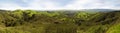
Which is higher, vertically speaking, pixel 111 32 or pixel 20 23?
pixel 111 32

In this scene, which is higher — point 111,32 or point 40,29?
point 111,32

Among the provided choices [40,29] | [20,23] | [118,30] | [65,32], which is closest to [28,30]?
[40,29]

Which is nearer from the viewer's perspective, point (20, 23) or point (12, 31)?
point (12, 31)

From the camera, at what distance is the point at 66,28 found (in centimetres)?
13738

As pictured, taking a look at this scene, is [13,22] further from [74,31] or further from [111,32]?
[111,32]

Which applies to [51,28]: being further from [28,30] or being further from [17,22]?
[17,22]

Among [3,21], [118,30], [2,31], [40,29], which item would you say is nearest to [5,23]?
[3,21]

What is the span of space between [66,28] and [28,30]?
19.2 metres

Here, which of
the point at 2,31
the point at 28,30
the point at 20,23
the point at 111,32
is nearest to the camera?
the point at 111,32

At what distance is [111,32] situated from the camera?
255 ft

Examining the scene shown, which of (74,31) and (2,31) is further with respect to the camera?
(74,31)

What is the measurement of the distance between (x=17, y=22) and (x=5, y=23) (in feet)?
27.8

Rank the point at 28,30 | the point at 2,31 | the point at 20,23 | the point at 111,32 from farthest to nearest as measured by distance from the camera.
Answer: the point at 20,23 < the point at 28,30 < the point at 2,31 < the point at 111,32

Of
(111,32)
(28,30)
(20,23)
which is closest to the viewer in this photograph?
(111,32)
